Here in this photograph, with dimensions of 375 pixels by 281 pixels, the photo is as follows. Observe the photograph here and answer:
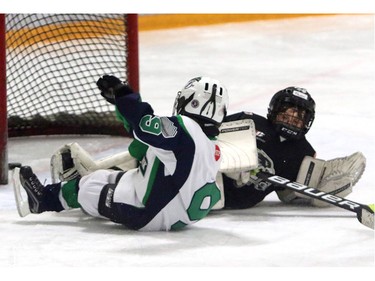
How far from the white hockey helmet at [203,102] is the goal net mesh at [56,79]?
173 cm

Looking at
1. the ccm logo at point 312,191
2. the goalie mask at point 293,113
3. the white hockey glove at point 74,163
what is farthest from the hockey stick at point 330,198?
the white hockey glove at point 74,163

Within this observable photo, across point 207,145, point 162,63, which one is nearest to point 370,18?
point 162,63

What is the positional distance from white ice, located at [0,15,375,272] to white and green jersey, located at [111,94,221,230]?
6 centimetres

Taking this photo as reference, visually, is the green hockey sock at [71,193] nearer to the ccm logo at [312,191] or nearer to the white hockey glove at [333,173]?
the ccm logo at [312,191]

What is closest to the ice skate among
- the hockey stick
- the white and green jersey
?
the white and green jersey

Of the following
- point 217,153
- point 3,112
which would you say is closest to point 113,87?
point 217,153

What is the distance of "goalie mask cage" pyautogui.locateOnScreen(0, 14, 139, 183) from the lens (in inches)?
210

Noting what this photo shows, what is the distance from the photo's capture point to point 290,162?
4027 mm

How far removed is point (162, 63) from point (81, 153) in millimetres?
3074

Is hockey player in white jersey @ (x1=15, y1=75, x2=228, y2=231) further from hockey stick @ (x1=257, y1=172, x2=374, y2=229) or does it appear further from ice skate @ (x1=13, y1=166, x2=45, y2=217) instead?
hockey stick @ (x1=257, y1=172, x2=374, y2=229)

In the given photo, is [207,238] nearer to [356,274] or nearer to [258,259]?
[258,259]

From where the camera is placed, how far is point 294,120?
3994mm

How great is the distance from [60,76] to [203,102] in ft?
6.79

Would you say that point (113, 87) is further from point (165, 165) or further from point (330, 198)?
point (330, 198)
